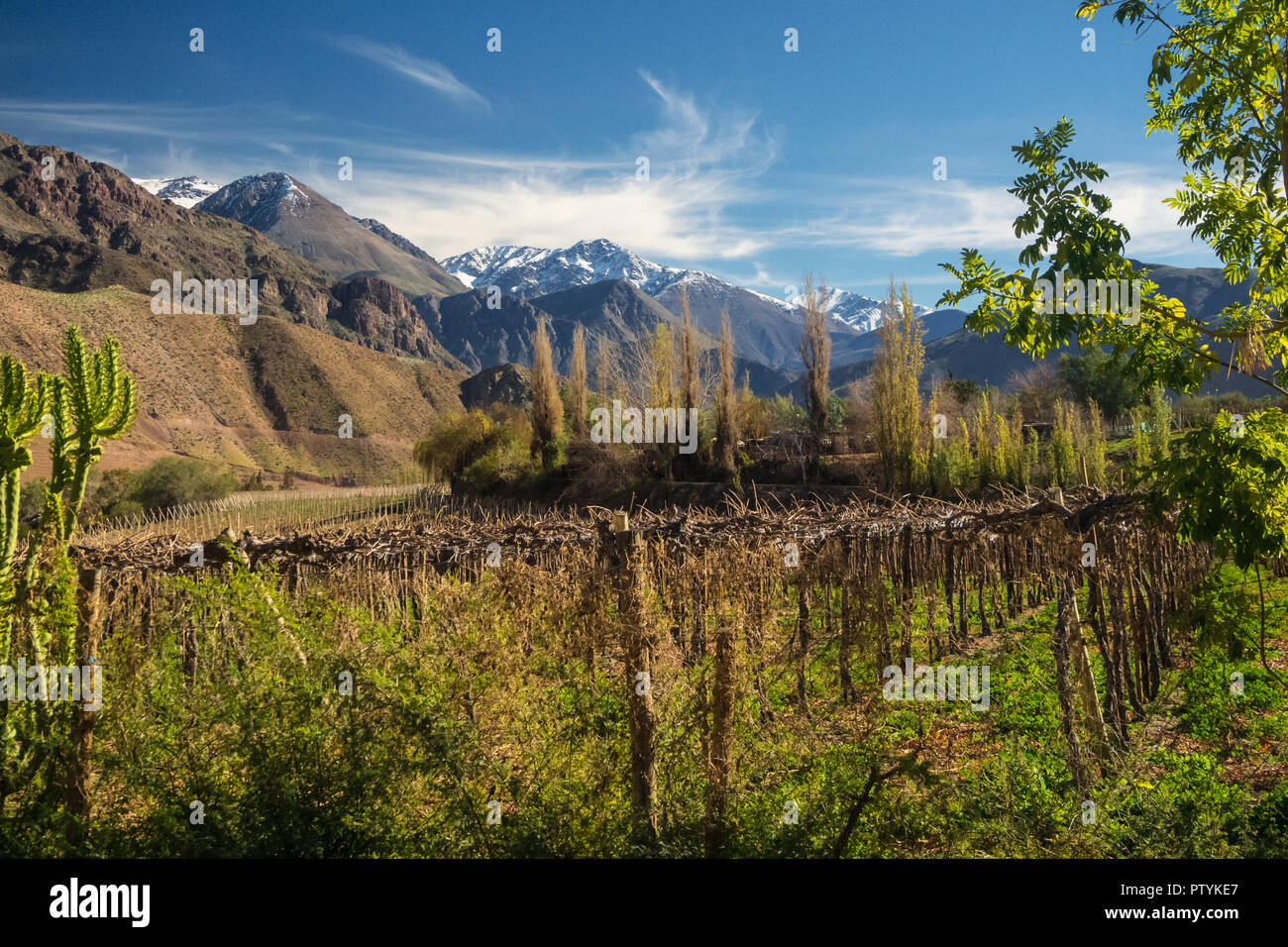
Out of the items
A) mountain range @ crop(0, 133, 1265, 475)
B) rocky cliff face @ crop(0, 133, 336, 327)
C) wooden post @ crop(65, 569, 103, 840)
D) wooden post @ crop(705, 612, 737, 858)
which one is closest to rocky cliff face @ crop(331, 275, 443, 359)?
mountain range @ crop(0, 133, 1265, 475)

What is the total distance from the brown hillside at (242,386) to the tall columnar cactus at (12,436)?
53356mm

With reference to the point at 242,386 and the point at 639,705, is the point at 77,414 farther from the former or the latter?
the point at 242,386

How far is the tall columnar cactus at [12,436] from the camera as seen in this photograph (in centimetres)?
475

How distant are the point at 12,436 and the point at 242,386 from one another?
7462 cm

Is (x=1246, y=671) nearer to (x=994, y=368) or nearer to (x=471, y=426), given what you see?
(x=471, y=426)

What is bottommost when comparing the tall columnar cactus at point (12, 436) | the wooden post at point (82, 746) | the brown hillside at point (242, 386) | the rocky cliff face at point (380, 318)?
the wooden post at point (82, 746)

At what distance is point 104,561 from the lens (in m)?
7.08

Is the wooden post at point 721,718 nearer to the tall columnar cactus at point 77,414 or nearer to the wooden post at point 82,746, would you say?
the wooden post at point 82,746

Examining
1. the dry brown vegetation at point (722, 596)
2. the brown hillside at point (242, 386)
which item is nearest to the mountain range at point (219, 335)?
the brown hillside at point (242, 386)

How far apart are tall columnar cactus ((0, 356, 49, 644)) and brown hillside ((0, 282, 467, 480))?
53356 mm

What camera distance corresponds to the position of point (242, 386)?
70625 mm

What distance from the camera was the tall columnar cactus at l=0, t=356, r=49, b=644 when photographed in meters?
4.75

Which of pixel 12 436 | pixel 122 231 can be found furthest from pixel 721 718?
pixel 122 231
